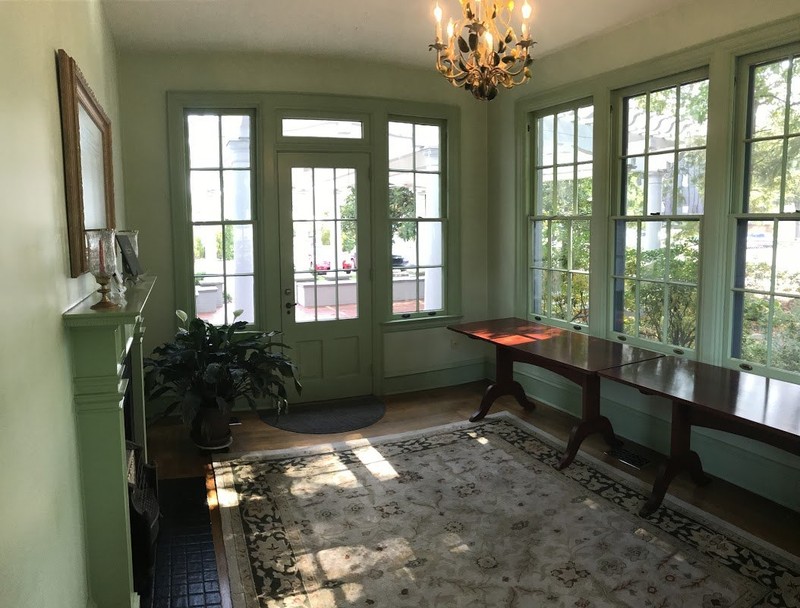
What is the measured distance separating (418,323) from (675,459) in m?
2.52

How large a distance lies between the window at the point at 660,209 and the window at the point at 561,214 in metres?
0.30

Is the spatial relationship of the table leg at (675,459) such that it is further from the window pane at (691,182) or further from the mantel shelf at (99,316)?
the mantel shelf at (99,316)

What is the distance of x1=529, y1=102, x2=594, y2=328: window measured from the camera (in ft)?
15.0

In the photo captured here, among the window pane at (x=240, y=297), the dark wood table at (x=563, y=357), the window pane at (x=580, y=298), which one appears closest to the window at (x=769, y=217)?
the dark wood table at (x=563, y=357)

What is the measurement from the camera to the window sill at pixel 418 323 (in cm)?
522

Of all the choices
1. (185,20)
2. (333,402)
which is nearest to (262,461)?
(333,402)

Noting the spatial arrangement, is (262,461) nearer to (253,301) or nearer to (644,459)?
(253,301)

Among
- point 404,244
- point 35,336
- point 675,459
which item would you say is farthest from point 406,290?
point 35,336

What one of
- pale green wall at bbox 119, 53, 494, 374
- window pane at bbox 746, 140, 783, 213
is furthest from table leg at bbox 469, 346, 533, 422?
window pane at bbox 746, 140, 783, 213

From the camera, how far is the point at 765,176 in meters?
3.40

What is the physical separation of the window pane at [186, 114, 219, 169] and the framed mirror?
1613 millimetres

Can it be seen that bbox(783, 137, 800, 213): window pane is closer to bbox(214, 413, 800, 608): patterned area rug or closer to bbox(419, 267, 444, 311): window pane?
bbox(214, 413, 800, 608): patterned area rug

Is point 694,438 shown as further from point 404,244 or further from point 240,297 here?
point 240,297

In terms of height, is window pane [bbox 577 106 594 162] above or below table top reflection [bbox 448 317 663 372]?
above
